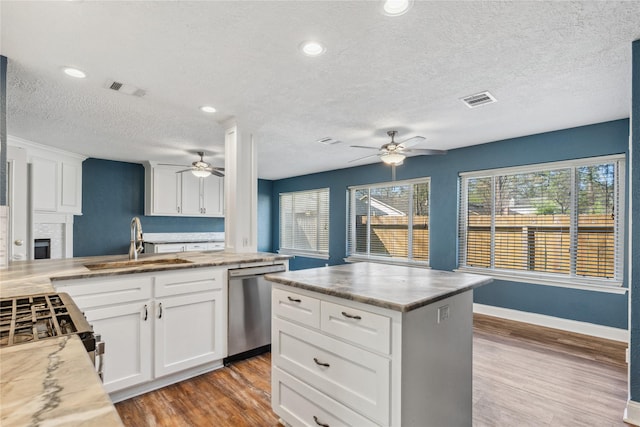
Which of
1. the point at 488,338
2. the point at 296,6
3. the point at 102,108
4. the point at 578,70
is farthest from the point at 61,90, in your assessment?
the point at 488,338

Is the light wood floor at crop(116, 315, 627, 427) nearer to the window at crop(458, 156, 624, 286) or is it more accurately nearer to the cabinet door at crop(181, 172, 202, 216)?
the window at crop(458, 156, 624, 286)

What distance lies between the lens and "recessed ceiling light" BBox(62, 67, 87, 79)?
7.63 feet

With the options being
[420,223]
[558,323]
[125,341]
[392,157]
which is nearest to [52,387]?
[125,341]

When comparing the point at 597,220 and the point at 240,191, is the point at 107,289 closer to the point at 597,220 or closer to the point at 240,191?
the point at 240,191

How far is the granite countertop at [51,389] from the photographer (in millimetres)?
500

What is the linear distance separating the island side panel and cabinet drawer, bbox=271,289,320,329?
0.53 m

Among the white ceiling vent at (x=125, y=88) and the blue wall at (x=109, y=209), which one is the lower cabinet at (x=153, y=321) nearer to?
the white ceiling vent at (x=125, y=88)

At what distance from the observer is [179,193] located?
6.25 metres

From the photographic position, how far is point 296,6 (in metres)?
1.64

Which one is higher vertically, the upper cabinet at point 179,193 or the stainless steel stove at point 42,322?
the upper cabinet at point 179,193

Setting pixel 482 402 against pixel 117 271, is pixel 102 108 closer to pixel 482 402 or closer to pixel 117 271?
pixel 117 271

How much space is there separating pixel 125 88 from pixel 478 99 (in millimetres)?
3076

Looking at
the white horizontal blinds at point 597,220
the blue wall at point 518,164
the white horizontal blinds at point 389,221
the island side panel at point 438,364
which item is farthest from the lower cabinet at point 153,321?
the white horizontal blinds at point 597,220

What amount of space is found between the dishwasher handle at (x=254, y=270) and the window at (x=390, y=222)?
2884 mm
